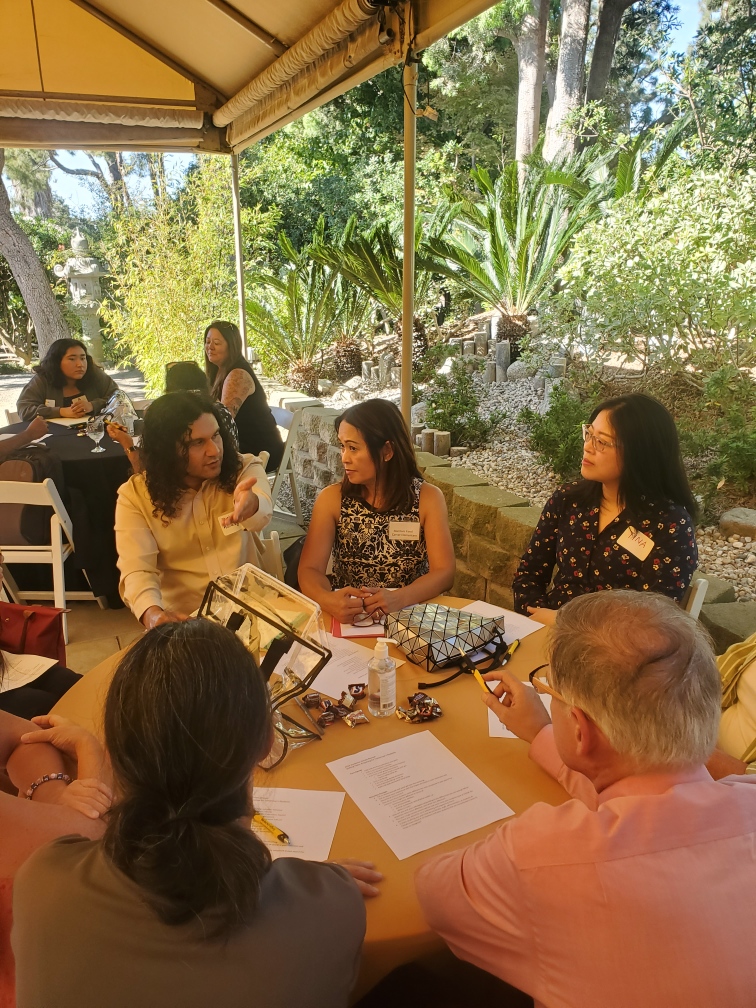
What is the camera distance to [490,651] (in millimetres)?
1800

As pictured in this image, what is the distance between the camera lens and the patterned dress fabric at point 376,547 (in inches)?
96.2

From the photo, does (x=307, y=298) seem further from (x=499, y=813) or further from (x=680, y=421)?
(x=499, y=813)

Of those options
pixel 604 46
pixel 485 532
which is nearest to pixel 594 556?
pixel 485 532

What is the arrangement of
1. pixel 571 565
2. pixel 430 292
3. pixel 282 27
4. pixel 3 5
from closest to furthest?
1. pixel 571 565
2. pixel 282 27
3. pixel 3 5
4. pixel 430 292

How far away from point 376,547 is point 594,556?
30.3 inches

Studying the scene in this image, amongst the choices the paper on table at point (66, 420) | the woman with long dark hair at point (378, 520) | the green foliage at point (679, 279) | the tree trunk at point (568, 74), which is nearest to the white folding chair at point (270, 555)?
the woman with long dark hair at point (378, 520)

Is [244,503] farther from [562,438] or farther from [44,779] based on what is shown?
[562,438]

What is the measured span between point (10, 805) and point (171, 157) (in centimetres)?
1204

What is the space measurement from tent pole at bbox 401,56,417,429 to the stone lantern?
862 cm

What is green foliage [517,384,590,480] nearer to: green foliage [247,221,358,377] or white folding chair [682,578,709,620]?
white folding chair [682,578,709,620]

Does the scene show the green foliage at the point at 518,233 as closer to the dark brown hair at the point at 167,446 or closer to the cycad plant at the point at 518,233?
the cycad plant at the point at 518,233

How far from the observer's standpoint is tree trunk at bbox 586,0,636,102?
10828mm

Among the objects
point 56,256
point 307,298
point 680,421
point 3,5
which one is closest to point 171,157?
point 56,256

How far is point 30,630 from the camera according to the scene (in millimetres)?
2037
